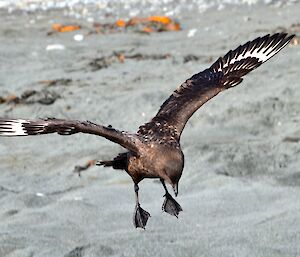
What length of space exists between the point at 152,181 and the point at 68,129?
277 cm

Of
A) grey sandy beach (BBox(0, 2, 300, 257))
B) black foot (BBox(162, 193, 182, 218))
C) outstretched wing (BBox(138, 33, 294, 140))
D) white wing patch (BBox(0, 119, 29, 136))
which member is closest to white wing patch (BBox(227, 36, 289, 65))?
outstretched wing (BBox(138, 33, 294, 140))

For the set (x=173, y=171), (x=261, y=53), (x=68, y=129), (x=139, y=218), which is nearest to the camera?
(x=173, y=171)

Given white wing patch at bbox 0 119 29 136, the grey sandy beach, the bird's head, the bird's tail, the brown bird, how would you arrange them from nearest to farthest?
the bird's head < the brown bird < white wing patch at bbox 0 119 29 136 < the grey sandy beach < the bird's tail

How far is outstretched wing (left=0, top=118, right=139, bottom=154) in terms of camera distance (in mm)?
3799

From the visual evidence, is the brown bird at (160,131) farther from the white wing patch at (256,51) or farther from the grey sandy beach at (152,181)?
the grey sandy beach at (152,181)

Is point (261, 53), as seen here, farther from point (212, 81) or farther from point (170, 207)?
point (170, 207)

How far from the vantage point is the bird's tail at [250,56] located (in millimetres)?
5207

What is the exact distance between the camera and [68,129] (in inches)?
150

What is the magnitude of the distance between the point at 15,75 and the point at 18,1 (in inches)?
466

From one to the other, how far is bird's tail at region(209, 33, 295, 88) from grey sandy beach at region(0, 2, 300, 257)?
974mm

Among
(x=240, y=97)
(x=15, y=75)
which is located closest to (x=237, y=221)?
(x=240, y=97)

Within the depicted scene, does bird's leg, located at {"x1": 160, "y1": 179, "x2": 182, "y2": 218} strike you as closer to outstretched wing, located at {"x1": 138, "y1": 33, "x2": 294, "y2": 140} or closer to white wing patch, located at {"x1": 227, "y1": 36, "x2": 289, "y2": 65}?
outstretched wing, located at {"x1": 138, "y1": 33, "x2": 294, "y2": 140}

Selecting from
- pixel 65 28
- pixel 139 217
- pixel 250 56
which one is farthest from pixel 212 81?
pixel 65 28

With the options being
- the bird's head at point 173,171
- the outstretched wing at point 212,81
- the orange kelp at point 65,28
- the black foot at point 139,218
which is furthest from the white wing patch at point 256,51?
the orange kelp at point 65,28
